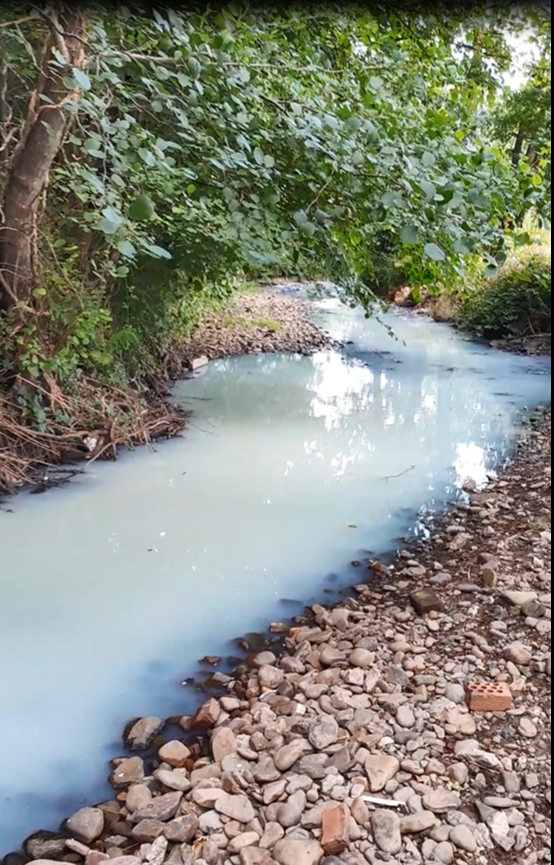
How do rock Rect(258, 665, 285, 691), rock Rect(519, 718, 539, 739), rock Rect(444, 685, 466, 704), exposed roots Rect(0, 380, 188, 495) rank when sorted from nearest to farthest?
→ rock Rect(519, 718, 539, 739) < rock Rect(444, 685, 466, 704) < rock Rect(258, 665, 285, 691) < exposed roots Rect(0, 380, 188, 495)

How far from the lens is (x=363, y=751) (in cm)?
105

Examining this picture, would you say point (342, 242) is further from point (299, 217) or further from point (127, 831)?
point (127, 831)

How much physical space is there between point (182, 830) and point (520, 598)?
961mm

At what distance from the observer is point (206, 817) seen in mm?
967

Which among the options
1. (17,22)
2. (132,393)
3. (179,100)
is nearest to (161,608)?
(179,100)

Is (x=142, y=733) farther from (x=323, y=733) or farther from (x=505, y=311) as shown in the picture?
(x=505, y=311)

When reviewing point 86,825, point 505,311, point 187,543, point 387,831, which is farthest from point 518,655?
point 505,311

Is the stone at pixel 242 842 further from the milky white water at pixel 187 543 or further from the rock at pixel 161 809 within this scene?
the milky white water at pixel 187 543

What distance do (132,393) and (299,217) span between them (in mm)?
2020

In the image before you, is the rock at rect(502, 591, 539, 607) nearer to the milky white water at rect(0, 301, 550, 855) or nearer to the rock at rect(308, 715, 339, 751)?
the milky white water at rect(0, 301, 550, 855)

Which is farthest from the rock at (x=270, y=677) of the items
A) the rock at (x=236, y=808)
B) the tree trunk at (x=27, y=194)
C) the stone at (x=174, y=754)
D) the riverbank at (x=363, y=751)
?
the tree trunk at (x=27, y=194)

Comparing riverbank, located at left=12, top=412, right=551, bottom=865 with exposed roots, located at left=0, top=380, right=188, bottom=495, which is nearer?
riverbank, located at left=12, top=412, right=551, bottom=865

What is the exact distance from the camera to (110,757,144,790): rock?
110 cm

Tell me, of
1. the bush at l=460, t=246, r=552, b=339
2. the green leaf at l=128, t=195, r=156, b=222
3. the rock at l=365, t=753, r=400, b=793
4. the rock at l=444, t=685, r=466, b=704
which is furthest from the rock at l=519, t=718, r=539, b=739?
the bush at l=460, t=246, r=552, b=339
